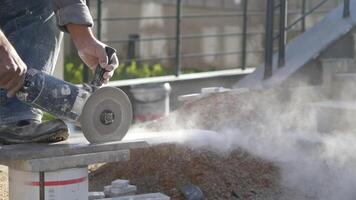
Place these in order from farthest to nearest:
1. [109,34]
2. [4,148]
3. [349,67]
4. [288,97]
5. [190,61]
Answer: [109,34] → [190,61] → [349,67] → [288,97] → [4,148]

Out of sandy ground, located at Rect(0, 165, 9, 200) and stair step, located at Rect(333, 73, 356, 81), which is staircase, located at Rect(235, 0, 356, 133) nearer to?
stair step, located at Rect(333, 73, 356, 81)

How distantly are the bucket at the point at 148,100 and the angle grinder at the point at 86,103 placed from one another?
182 inches

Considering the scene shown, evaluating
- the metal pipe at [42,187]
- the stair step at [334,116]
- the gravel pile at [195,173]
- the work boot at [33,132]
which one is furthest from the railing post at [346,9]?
the metal pipe at [42,187]

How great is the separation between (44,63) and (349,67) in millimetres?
4082

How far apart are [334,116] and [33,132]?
3172 millimetres

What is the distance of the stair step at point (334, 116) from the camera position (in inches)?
244

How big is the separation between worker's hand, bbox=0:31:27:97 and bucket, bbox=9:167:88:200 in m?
0.41

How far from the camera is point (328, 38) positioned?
745 centimetres

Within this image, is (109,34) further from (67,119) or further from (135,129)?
(67,119)

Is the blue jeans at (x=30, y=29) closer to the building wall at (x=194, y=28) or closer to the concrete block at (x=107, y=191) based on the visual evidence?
the concrete block at (x=107, y=191)

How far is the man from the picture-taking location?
12.3 ft

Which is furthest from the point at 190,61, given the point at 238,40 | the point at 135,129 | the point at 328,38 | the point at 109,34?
the point at 135,129

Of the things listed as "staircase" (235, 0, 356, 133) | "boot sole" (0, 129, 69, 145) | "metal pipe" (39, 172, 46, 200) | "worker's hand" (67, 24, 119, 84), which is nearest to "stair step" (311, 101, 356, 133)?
"staircase" (235, 0, 356, 133)

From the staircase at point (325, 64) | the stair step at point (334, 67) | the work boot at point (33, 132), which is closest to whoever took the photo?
the work boot at point (33, 132)
